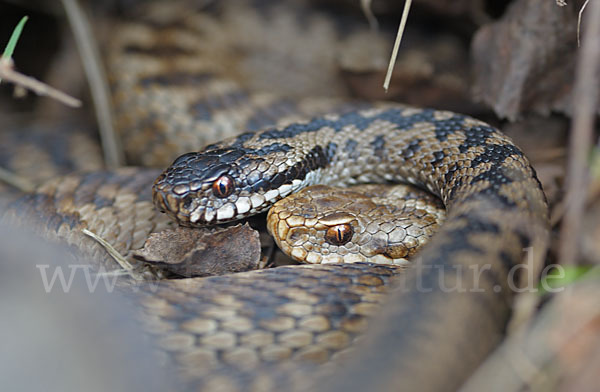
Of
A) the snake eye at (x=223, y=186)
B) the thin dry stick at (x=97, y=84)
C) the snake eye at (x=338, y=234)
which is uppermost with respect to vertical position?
the thin dry stick at (x=97, y=84)

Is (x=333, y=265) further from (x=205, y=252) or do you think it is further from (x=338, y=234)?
(x=205, y=252)

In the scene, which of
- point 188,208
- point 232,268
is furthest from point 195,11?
point 232,268

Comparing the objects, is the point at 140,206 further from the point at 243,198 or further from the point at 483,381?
the point at 483,381

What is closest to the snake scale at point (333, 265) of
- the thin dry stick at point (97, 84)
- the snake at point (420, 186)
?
the snake at point (420, 186)

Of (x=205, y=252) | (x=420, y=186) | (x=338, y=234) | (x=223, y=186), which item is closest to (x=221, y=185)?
(x=223, y=186)

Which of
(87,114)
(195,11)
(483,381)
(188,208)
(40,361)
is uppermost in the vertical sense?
(195,11)

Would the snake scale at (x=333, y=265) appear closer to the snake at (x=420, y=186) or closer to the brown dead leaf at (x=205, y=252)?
the snake at (x=420, y=186)

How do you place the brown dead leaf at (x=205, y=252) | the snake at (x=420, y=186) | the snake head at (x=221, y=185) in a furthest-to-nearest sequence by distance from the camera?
the snake head at (x=221, y=185), the brown dead leaf at (x=205, y=252), the snake at (x=420, y=186)
